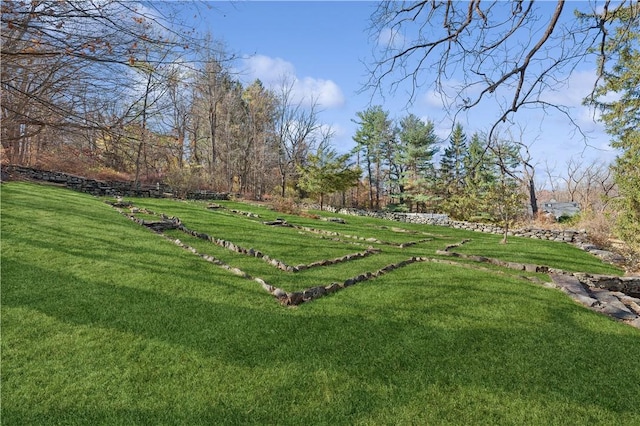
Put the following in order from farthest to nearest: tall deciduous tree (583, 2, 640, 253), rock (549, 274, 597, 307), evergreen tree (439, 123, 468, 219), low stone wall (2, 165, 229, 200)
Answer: low stone wall (2, 165, 229, 200) → rock (549, 274, 597, 307) → evergreen tree (439, 123, 468, 219) → tall deciduous tree (583, 2, 640, 253)

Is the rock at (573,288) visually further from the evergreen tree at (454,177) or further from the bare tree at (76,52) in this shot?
the bare tree at (76,52)

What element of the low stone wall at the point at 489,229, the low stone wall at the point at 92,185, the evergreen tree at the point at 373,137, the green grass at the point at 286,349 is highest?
the evergreen tree at the point at 373,137

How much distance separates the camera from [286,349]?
10.8 feet

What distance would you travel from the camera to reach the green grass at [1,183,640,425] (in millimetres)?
2504

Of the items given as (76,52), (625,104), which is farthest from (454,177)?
(625,104)

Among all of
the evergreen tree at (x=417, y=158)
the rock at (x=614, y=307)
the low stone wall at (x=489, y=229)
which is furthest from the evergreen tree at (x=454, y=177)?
the rock at (x=614, y=307)

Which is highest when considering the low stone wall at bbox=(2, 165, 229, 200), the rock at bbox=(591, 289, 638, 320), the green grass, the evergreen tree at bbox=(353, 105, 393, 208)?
the evergreen tree at bbox=(353, 105, 393, 208)

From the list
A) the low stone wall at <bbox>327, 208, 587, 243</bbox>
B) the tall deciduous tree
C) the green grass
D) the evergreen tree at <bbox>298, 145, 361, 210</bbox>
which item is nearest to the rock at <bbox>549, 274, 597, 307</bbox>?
the green grass

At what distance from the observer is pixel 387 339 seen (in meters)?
3.60

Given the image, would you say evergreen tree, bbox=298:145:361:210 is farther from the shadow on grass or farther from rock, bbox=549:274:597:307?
the shadow on grass

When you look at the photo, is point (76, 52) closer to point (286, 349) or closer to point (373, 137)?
point (286, 349)

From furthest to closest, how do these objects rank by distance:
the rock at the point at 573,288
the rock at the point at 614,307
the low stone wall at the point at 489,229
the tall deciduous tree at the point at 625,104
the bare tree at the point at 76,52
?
the low stone wall at the point at 489,229 < the rock at the point at 573,288 < the rock at the point at 614,307 < the tall deciduous tree at the point at 625,104 < the bare tree at the point at 76,52

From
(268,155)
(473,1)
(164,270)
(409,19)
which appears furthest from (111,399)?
(268,155)

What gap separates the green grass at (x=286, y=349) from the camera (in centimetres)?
250
